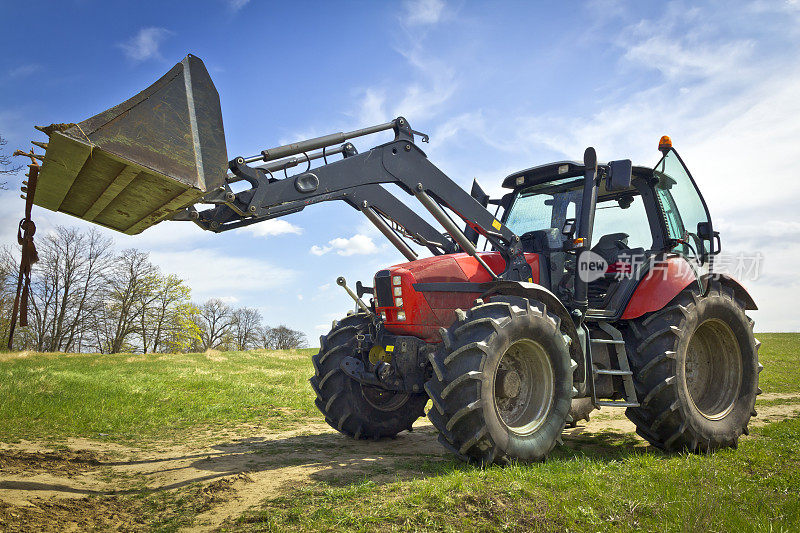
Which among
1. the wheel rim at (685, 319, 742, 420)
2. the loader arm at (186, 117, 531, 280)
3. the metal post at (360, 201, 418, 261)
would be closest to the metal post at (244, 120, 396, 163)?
the loader arm at (186, 117, 531, 280)

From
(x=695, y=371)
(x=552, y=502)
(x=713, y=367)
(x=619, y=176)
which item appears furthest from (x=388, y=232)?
(x=713, y=367)

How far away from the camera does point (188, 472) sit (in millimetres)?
5473

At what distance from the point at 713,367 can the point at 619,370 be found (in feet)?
5.88

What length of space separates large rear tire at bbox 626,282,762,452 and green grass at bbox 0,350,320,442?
5.48 meters

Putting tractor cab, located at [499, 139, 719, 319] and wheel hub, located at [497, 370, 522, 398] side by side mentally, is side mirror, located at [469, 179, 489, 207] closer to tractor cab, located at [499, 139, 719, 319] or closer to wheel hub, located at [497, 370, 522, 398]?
tractor cab, located at [499, 139, 719, 319]

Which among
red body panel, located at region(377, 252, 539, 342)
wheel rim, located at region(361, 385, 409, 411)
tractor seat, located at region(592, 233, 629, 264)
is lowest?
wheel rim, located at region(361, 385, 409, 411)

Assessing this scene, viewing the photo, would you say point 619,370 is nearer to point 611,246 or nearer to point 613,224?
point 611,246

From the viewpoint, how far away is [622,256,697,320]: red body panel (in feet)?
21.5

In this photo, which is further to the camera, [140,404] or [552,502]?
[140,404]

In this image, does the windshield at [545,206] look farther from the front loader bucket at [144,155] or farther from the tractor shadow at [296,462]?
the front loader bucket at [144,155]

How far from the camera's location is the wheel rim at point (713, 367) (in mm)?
7012

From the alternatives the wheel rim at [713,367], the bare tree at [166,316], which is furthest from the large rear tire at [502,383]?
the bare tree at [166,316]

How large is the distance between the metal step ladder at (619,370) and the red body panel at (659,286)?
12.1 inches

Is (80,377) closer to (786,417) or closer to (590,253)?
(590,253)
